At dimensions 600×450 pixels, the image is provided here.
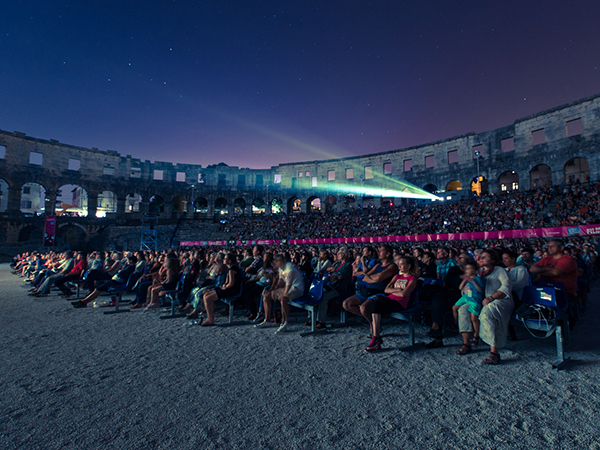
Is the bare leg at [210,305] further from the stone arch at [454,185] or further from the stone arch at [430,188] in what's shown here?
the stone arch at [454,185]

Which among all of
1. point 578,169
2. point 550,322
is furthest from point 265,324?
point 578,169

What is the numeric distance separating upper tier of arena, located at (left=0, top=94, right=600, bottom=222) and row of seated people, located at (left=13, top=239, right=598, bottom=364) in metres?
26.6

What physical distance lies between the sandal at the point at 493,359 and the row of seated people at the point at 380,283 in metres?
0.01

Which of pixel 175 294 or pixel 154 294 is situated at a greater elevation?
pixel 175 294

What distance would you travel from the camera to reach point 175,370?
3.89 meters

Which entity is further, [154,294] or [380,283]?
[154,294]

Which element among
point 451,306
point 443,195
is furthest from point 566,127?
point 451,306

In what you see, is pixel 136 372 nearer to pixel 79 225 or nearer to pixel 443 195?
pixel 443 195

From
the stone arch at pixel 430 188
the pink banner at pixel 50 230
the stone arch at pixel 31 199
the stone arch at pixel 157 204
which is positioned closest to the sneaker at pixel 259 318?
the pink banner at pixel 50 230

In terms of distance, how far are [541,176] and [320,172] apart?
27525 mm

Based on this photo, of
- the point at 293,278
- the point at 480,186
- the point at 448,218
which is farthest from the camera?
the point at 480,186

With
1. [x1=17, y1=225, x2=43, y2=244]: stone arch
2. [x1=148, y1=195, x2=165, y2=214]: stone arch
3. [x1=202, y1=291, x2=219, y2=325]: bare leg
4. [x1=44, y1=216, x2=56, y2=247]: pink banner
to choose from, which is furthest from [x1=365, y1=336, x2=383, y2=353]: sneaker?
[x1=148, y1=195, x2=165, y2=214]: stone arch

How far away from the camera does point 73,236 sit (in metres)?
36.3

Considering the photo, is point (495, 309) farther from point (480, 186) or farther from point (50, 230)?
point (480, 186)
